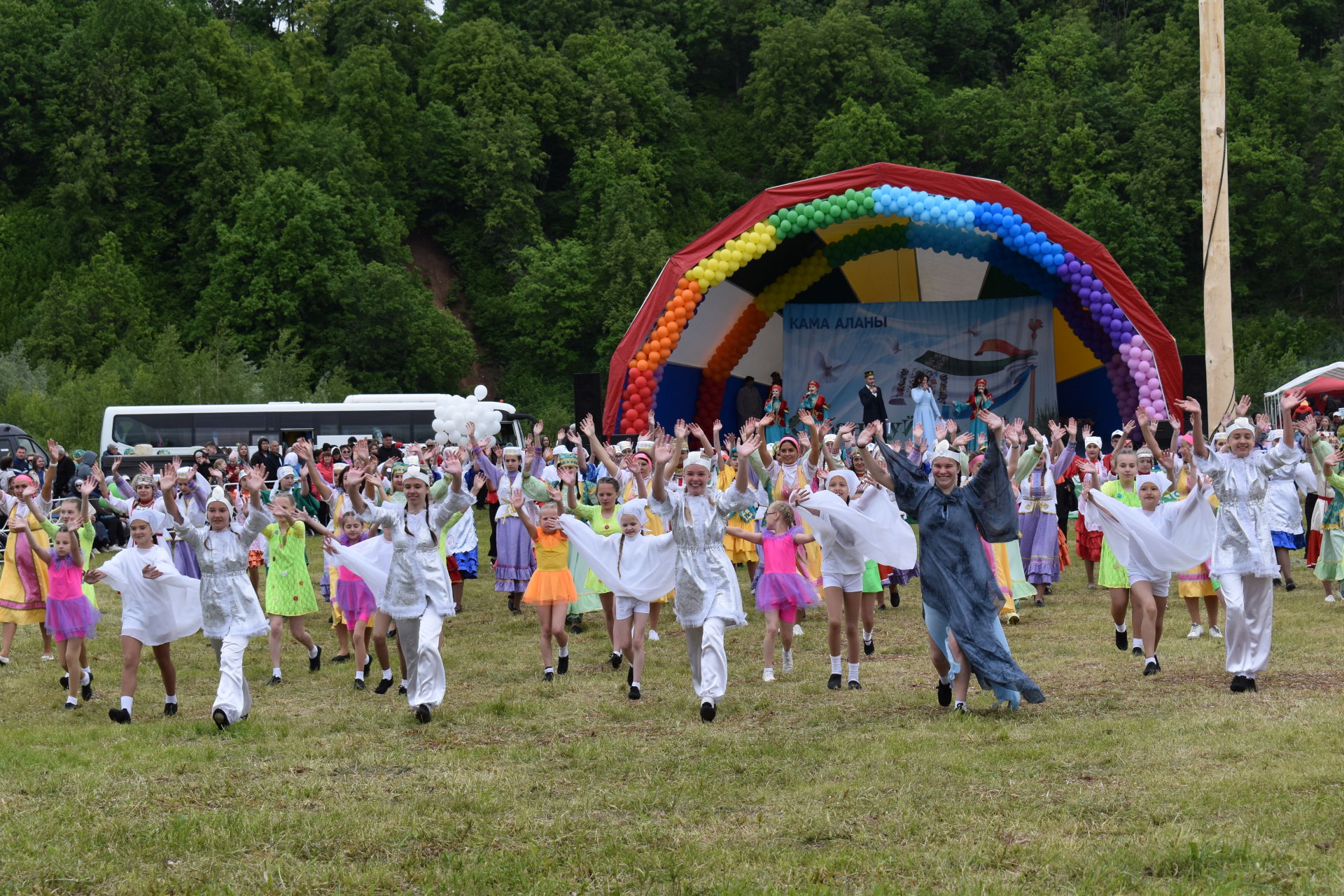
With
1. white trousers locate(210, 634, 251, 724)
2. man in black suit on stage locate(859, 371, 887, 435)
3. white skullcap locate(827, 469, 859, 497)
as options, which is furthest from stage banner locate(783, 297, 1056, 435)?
white trousers locate(210, 634, 251, 724)

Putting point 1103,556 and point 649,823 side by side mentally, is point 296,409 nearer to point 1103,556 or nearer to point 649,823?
point 1103,556

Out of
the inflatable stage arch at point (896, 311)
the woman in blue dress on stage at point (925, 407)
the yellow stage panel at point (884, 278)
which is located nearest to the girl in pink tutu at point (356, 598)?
the inflatable stage arch at point (896, 311)

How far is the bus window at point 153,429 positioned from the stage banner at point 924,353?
622 inches

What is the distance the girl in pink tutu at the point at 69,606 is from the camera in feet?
37.3

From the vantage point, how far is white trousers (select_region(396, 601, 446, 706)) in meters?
10.0

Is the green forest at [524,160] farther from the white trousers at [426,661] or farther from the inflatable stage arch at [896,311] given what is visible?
the white trousers at [426,661]

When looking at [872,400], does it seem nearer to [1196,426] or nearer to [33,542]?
[1196,426]

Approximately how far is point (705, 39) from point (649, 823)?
72900 mm

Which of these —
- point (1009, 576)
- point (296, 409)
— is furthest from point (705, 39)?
point (1009, 576)

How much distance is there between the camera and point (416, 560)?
400 inches

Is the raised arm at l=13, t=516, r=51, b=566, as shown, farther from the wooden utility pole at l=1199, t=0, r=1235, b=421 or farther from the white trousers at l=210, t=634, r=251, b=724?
the wooden utility pole at l=1199, t=0, r=1235, b=421

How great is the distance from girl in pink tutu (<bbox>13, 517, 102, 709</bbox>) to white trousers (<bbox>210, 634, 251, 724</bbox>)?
216 cm

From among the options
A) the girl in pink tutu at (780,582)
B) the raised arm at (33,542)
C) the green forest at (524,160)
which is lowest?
the girl in pink tutu at (780,582)

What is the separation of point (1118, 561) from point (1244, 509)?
1.87 metres
